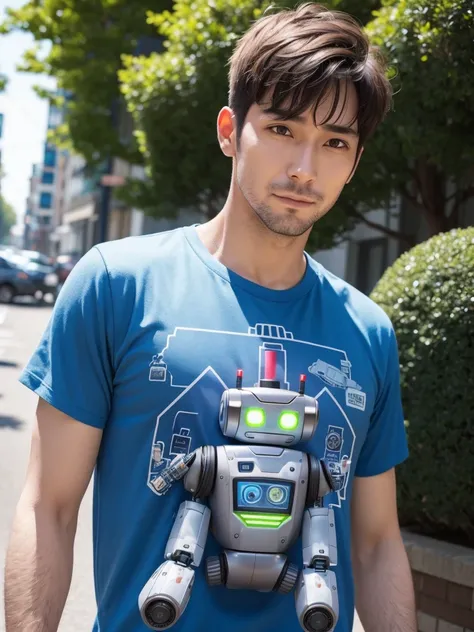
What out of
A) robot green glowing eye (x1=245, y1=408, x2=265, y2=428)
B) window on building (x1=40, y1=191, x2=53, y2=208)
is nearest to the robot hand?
robot green glowing eye (x1=245, y1=408, x2=265, y2=428)

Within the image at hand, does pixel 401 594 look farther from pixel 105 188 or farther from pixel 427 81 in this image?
pixel 105 188

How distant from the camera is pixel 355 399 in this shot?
85.4 inches

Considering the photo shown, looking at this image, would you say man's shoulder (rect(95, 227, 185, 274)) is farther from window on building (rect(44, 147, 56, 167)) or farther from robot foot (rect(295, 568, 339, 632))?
window on building (rect(44, 147, 56, 167))

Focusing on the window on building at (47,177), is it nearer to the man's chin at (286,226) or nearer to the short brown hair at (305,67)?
the short brown hair at (305,67)

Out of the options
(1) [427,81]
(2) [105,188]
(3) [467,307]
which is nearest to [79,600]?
(3) [467,307]

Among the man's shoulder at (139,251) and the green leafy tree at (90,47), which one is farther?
the green leafy tree at (90,47)

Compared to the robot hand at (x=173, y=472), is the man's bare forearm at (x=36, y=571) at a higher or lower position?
lower

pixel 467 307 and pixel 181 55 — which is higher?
pixel 181 55

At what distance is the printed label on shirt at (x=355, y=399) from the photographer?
216 centimetres

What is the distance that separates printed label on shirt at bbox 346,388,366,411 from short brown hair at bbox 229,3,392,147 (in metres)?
0.55

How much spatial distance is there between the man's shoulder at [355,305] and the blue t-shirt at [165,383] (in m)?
0.12

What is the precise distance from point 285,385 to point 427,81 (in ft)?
17.0

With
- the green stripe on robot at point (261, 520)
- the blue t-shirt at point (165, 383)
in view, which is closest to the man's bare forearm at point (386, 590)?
the blue t-shirt at point (165, 383)

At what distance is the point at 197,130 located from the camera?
42.5ft
